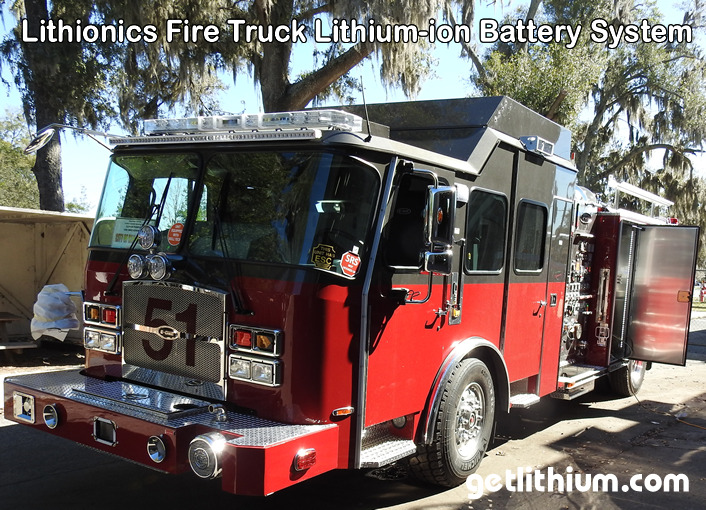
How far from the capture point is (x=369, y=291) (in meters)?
3.96

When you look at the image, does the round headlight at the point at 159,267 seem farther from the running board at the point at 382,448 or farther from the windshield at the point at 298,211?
the running board at the point at 382,448

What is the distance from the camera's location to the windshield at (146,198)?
14.5ft

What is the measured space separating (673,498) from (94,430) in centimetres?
430

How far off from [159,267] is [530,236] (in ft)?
10.8

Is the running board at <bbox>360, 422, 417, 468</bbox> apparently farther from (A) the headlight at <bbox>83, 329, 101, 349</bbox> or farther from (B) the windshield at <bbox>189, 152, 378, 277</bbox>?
(A) the headlight at <bbox>83, 329, 101, 349</bbox>

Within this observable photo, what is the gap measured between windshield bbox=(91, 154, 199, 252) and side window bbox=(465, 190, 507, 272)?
2072 mm

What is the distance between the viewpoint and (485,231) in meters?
5.09

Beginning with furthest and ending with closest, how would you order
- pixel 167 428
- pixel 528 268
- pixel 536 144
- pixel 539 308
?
pixel 539 308 → pixel 528 268 → pixel 536 144 → pixel 167 428

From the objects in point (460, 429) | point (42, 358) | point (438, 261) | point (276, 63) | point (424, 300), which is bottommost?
point (42, 358)

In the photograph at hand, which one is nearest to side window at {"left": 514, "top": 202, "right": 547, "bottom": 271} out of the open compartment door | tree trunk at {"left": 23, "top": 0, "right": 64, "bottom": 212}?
the open compartment door

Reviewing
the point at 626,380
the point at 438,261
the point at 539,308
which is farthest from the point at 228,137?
the point at 626,380

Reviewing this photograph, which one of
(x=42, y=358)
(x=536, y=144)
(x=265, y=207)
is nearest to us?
(x=265, y=207)

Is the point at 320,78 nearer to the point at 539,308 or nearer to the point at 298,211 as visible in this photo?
the point at 539,308

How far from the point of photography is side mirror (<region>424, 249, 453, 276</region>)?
399 centimetres
